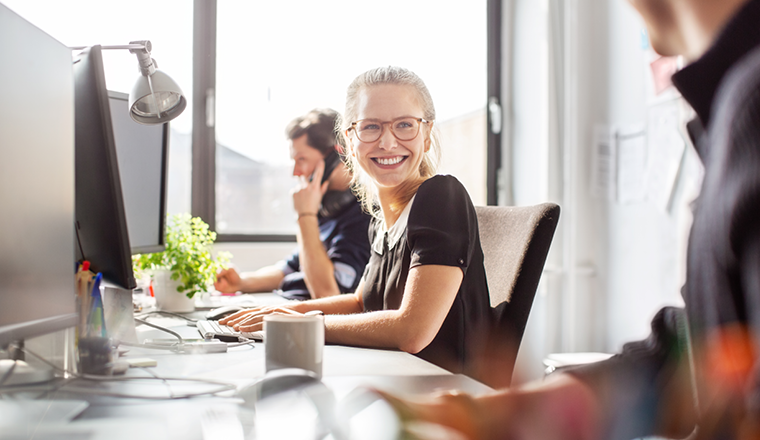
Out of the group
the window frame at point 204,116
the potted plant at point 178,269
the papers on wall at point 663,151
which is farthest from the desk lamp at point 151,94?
the papers on wall at point 663,151

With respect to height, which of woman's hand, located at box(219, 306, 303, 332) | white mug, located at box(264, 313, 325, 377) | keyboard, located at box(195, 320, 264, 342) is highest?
white mug, located at box(264, 313, 325, 377)

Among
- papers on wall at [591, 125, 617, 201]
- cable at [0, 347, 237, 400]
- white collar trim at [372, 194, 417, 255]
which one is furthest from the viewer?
papers on wall at [591, 125, 617, 201]

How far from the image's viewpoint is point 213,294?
1937 millimetres

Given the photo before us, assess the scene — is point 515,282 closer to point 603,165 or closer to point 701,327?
point 701,327

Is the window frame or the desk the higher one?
the window frame

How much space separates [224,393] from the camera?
2.34 feet

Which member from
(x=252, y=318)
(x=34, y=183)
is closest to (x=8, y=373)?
(x=34, y=183)

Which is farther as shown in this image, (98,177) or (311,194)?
(311,194)

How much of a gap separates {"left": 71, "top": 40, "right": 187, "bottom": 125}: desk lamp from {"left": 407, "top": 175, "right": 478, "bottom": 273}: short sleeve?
572mm

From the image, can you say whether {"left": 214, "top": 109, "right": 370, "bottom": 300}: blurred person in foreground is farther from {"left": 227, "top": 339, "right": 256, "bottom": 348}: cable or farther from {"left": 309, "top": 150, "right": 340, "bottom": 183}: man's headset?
{"left": 227, "top": 339, "right": 256, "bottom": 348}: cable

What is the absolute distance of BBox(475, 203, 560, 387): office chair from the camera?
113 cm

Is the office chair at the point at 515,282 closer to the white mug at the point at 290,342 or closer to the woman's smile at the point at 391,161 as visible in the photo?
the woman's smile at the point at 391,161

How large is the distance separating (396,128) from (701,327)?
0.94 meters

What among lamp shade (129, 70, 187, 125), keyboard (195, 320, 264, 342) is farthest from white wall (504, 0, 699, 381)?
Result: lamp shade (129, 70, 187, 125)
